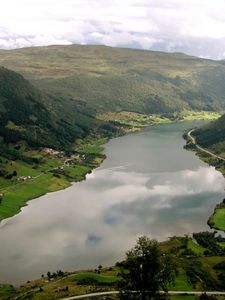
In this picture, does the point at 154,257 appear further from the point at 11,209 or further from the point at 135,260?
the point at 11,209

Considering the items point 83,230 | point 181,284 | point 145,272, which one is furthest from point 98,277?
point 83,230

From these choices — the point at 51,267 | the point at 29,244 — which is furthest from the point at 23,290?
the point at 29,244

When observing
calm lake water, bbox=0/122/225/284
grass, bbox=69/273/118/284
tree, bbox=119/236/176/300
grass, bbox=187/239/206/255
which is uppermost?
calm lake water, bbox=0/122/225/284

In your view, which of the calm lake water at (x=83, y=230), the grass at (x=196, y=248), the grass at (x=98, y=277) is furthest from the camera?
the grass at (x=196, y=248)

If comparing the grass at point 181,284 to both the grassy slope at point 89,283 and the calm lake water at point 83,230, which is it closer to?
the grassy slope at point 89,283

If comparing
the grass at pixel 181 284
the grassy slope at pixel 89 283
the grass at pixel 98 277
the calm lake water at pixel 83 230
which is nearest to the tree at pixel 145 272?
the grassy slope at pixel 89 283

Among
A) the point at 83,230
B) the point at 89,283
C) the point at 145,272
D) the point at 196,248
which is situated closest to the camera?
the point at 145,272

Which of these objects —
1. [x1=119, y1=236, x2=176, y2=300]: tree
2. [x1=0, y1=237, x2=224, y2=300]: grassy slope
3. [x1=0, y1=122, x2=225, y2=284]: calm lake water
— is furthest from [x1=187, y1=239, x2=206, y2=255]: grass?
[x1=119, y1=236, x2=176, y2=300]: tree

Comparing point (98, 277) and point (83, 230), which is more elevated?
point (83, 230)

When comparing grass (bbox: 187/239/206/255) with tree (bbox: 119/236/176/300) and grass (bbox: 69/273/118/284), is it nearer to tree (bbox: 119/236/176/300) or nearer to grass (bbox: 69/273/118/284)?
grass (bbox: 69/273/118/284)

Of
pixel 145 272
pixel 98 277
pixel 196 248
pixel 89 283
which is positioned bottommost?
pixel 145 272

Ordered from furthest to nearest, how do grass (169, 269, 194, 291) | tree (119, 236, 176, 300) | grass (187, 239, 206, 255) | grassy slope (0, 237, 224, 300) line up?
grass (187, 239, 206, 255) → grass (169, 269, 194, 291) → grassy slope (0, 237, 224, 300) → tree (119, 236, 176, 300)

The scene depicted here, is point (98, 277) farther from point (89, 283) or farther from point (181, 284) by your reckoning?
point (181, 284)
